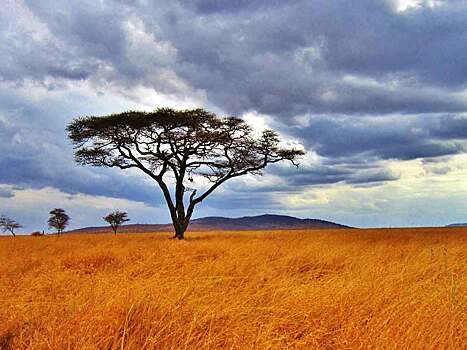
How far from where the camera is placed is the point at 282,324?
433cm

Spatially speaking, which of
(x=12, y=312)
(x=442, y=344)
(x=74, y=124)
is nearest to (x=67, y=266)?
(x=12, y=312)

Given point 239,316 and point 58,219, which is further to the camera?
point 58,219

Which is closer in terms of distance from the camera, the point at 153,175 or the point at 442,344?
the point at 442,344

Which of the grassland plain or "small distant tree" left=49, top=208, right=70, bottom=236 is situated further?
"small distant tree" left=49, top=208, right=70, bottom=236

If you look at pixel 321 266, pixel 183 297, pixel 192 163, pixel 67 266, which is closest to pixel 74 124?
pixel 192 163

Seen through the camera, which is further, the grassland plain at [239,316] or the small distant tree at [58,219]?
the small distant tree at [58,219]

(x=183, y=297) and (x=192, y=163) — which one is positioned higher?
(x=192, y=163)

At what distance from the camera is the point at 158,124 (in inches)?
968

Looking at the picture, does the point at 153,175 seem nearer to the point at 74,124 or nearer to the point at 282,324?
the point at 74,124

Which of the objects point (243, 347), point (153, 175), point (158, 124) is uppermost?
point (158, 124)

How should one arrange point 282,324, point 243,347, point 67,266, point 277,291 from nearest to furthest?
point 243,347 < point 282,324 < point 277,291 < point 67,266

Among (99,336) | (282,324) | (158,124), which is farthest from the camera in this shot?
(158,124)

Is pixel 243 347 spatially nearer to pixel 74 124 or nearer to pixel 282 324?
pixel 282 324

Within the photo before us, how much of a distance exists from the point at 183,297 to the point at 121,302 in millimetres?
779
